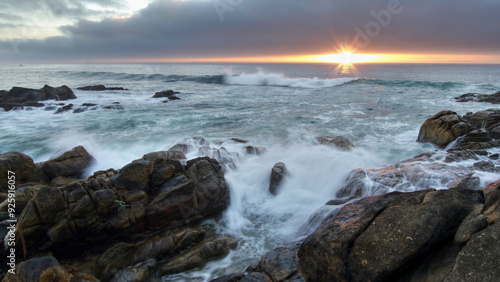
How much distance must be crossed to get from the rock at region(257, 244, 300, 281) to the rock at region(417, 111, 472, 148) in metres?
9.95

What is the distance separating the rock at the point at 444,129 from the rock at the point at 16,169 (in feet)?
53.0

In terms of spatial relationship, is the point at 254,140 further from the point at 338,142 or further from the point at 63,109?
the point at 63,109

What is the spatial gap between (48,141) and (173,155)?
9.62 metres

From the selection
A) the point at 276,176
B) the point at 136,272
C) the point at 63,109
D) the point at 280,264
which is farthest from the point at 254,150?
the point at 63,109

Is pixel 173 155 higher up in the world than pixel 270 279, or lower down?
higher up

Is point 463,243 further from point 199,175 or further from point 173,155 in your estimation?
point 173,155

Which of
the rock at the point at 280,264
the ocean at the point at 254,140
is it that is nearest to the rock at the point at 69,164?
the ocean at the point at 254,140

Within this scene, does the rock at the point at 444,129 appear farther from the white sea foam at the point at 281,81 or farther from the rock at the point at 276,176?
the white sea foam at the point at 281,81

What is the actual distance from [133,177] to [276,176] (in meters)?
4.83

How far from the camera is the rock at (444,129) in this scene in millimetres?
11172

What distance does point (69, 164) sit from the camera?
9453 millimetres

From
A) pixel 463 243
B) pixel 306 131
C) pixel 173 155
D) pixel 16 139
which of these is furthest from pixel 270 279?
pixel 16 139

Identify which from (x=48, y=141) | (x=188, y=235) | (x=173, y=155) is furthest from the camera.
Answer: (x=48, y=141)

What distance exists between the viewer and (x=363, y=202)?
195 inches
